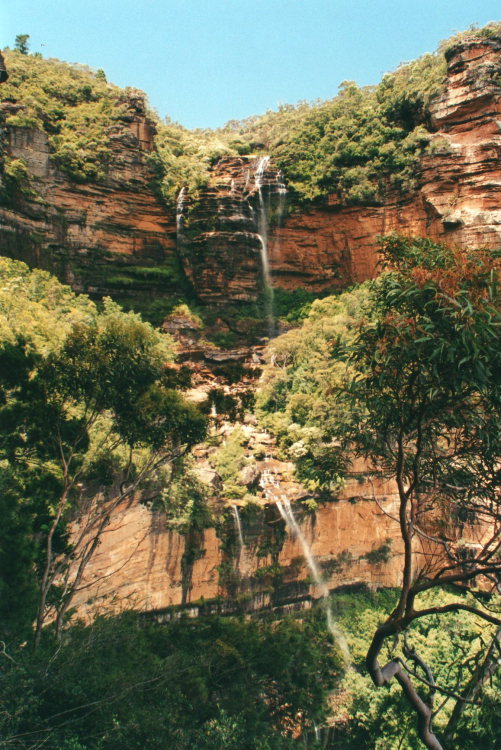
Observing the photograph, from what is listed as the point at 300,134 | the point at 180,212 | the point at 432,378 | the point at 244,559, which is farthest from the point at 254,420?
the point at 300,134

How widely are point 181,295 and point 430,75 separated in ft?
50.4

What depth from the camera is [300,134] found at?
25.9 metres

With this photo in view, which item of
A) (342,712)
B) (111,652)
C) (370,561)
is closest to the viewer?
(111,652)

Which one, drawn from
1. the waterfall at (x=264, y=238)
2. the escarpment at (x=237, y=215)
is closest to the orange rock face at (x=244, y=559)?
the waterfall at (x=264, y=238)

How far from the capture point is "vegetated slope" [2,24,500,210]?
864 inches

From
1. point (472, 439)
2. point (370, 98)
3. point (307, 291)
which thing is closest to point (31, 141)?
point (307, 291)

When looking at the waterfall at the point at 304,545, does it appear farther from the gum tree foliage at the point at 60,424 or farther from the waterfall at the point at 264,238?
the waterfall at the point at 264,238

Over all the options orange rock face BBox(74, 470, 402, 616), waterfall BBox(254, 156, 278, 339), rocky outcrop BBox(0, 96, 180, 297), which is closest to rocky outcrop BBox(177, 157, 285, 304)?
waterfall BBox(254, 156, 278, 339)

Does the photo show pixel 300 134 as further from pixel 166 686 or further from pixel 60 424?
pixel 166 686

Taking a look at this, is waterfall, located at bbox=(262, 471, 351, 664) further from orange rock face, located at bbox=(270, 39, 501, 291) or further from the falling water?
orange rock face, located at bbox=(270, 39, 501, 291)

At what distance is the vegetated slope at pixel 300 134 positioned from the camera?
21953mm

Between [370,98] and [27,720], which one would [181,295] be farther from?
[27,720]

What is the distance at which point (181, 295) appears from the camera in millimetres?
24703

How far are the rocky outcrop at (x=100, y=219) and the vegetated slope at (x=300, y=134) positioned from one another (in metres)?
0.53
